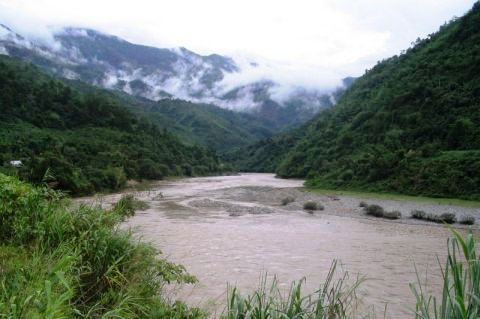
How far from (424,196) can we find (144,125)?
78054 millimetres

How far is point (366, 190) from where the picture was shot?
53.8 metres

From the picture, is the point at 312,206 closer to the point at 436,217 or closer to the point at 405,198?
the point at 436,217

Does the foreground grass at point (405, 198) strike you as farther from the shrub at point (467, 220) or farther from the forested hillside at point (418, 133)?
the shrub at point (467, 220)

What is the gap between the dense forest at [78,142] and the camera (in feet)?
162

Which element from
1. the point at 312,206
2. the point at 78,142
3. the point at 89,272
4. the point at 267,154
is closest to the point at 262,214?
the point at 312,206

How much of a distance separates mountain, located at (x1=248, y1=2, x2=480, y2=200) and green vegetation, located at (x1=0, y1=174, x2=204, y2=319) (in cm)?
4098

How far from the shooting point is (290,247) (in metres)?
21.4

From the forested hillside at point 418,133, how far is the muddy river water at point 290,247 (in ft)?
36.4

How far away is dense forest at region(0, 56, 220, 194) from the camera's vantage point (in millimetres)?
49281

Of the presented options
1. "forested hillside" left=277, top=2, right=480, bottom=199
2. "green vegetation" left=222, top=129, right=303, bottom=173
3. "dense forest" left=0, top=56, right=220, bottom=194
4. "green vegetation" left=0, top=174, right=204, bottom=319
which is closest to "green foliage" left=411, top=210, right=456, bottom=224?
"forested hillside" left=277, top=2, right=480, bottom=199

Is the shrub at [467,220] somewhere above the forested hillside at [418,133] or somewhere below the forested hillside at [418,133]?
below

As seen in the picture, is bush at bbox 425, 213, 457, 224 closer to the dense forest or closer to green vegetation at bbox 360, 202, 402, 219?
green vegetation at bbox 360, 202, 402, 219

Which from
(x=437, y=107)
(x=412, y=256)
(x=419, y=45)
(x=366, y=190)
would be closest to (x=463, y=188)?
(x=366, y=190)

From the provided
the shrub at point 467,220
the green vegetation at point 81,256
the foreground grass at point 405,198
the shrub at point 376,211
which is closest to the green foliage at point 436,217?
the shrub at point 467,220
